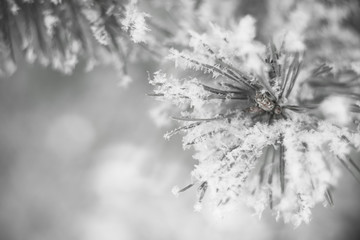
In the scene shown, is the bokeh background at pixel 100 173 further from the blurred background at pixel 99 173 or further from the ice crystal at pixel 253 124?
the ice crystal at pixel 253 124

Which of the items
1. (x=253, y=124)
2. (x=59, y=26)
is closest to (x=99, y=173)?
(x=59, y=26)

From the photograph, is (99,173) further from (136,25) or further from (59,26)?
(136,25)

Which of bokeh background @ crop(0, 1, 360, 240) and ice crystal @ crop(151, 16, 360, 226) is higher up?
bokeh background @ crop(0, 1, 360, 240)

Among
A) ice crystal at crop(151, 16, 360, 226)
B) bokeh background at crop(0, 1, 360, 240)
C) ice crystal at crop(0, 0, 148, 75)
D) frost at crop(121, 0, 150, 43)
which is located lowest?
ice crystal at crop(151, 16, 360, 226)

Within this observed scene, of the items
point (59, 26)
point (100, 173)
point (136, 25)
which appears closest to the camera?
point (136, 25)

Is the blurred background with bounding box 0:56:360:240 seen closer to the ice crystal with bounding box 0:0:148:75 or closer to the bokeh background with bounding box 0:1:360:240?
the bokeh background with bounding box 0:1:360:240

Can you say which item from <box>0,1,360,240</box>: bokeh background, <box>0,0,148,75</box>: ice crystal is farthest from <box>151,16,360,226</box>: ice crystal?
<box>0,1,360,240</box>: bokeh background
